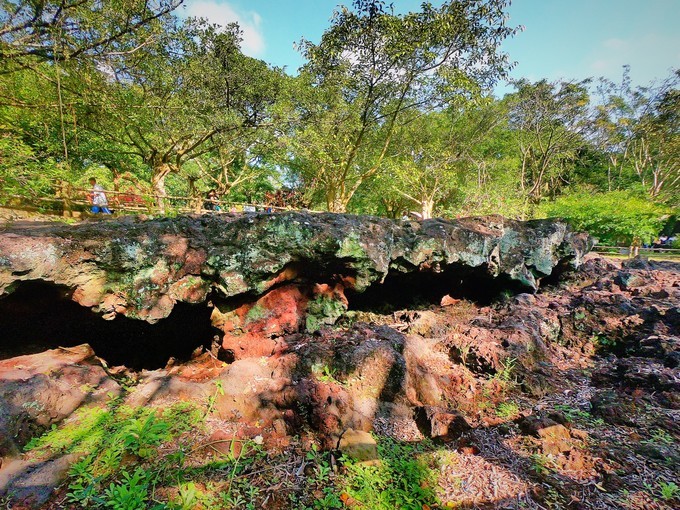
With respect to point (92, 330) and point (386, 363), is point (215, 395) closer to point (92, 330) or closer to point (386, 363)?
point (386, 363)

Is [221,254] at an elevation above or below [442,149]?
below

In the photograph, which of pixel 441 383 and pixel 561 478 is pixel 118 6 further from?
pixel 561 478

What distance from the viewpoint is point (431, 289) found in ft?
22.8

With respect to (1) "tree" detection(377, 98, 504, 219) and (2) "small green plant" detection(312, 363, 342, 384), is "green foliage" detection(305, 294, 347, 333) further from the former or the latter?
(1) "tree" detection(377, 98, 504, 219)

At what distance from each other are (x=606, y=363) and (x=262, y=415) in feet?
16.7

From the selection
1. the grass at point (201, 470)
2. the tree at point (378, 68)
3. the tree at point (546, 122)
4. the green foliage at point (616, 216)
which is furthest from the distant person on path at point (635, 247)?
the grass at point (201, 470)

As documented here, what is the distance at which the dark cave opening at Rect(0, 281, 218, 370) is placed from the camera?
3.70 meters

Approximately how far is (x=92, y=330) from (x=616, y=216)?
765 inches

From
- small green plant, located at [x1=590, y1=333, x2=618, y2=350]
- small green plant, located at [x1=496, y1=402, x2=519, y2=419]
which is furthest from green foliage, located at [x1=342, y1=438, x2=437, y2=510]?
small green plant, located at [x1=590, y1=333, x2=618, y2=350]

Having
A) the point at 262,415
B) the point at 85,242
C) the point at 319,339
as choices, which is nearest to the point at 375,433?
the point at 262,415

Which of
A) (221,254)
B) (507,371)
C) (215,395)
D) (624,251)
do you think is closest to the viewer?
(215,395)

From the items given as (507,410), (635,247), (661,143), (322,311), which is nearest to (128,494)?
(322,311)

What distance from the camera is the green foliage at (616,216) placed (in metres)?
13.9

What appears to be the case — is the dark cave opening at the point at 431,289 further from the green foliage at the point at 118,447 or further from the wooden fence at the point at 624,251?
the wooden fence at the point at 624,251
